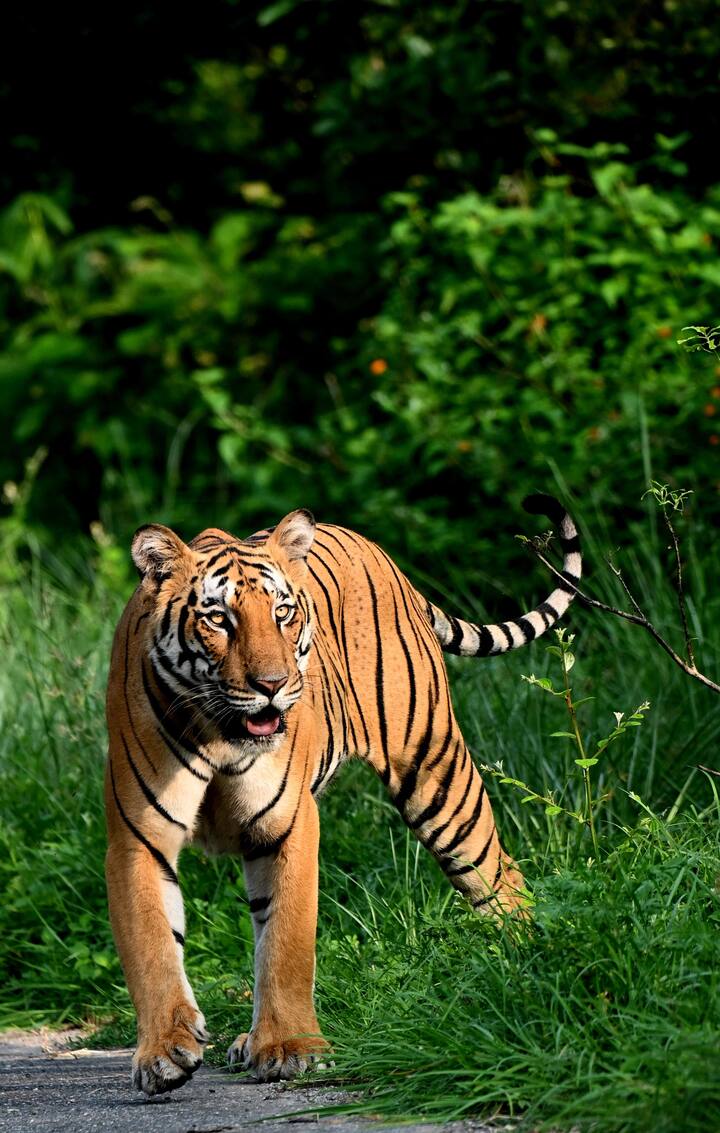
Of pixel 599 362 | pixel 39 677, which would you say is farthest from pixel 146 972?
pixel 599 362

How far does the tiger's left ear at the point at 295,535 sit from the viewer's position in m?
4.16

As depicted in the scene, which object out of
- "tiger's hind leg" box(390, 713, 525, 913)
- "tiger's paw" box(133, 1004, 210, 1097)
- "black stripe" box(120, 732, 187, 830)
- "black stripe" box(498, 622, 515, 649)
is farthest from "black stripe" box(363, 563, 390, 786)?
"tiger's paw" box(133, 1004, 210, 1097)

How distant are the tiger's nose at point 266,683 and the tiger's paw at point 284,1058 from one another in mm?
785

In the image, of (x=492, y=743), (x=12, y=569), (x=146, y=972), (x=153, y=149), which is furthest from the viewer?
(x=153, y=149)

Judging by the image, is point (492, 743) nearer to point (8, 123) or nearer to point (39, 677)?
point (39, 677)

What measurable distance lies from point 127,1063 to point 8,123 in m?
7.87

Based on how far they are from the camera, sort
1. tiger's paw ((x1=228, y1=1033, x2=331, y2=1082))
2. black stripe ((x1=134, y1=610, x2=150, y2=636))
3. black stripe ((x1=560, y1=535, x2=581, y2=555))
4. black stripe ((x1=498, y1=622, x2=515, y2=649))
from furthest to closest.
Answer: black stripe ((x1=498, y1=622, x2=515, y2=649)), black stripe ((x1=560, y1=535, x2=581, y2=555)), black stripe ((x1=134, y1=610, x2=150, y2=636)), tiger's paw ((x1=228, y1=1033, x2=331, y2=1082))

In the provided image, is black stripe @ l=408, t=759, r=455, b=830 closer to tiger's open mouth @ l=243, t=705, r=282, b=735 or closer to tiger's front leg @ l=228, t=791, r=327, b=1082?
tiger's front leg @ l=228, t=791, r=327, b=1082

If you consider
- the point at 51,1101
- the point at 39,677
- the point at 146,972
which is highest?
the point at 146,972

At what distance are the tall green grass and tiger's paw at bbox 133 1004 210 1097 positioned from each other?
0.33 m

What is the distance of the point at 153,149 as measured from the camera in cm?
1098

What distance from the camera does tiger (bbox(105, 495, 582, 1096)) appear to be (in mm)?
3672

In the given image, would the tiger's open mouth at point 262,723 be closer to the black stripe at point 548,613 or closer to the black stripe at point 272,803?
the black stripe at point 272,803

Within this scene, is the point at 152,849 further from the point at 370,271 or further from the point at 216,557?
the point at 370,271
